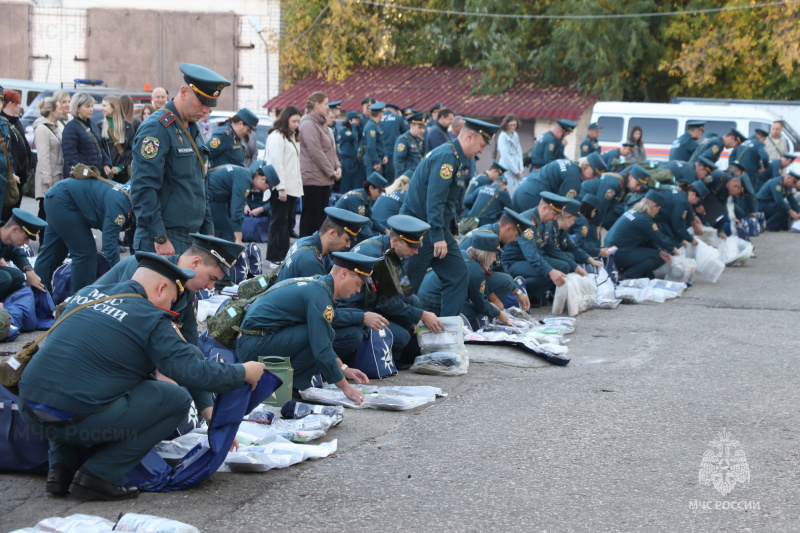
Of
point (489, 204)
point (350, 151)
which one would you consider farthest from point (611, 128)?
point (489, 204)

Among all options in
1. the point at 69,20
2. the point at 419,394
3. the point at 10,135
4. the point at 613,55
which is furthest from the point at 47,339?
the point at 69,20

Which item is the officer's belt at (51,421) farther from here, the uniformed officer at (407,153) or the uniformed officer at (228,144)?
the uniformed officer at (407,153)

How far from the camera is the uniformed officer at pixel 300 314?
6.18 meters

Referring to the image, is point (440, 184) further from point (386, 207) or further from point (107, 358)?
point (107, 358)

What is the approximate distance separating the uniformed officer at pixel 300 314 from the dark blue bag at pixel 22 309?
235 centimetres

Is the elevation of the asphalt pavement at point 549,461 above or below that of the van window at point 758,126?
below

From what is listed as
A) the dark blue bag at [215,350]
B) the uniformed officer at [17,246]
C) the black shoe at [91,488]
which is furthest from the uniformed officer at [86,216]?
the black shoe at [91,488]

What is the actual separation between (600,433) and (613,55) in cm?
2160

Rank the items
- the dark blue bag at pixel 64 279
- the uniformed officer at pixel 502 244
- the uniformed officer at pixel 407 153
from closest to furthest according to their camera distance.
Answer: the dark blue bag at pixel 64 279 < the uniformed officer at pixel 502 244 < the uniformed officer at pixel 407 153

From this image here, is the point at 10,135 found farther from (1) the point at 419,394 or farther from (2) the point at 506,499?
(2) the point at 506,499

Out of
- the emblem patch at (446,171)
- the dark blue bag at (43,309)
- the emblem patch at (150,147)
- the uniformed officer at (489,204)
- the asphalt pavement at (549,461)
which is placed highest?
the emblem patch at (150,147)

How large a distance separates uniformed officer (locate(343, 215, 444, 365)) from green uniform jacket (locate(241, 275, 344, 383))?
3.77 ft

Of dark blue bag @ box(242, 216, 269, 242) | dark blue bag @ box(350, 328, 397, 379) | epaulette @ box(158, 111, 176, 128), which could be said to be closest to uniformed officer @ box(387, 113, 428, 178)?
dark blue bag @ box(242, 216, 269, 242)

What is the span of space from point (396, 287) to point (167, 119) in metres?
2.14
